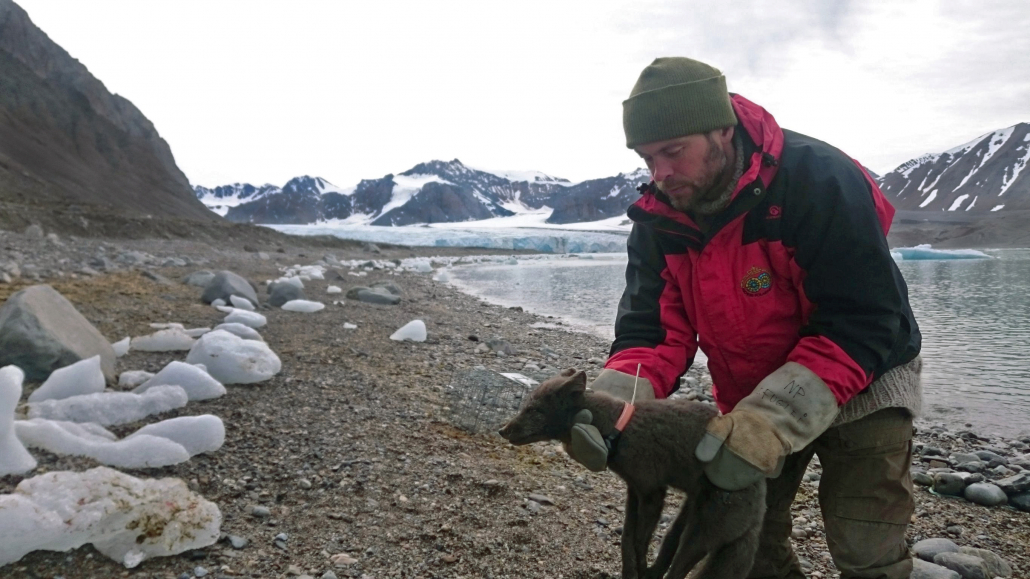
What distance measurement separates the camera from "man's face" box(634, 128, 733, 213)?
210 centimetres

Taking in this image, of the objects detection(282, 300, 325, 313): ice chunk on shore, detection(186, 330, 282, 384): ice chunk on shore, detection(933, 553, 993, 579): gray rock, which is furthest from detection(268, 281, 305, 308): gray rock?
detection(933, 553, 993, 579): gray rock

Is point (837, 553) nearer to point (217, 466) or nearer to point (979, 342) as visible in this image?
point (217, 466)

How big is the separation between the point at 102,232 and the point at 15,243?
12.6 metres

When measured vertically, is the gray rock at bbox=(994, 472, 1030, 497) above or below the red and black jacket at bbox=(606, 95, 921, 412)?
below

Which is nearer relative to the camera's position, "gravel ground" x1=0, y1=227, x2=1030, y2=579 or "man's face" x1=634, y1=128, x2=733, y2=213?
"man's face" x1=634, y1=128, x2=733, y2=213

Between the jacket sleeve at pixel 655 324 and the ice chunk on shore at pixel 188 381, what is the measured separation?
9.52 ft

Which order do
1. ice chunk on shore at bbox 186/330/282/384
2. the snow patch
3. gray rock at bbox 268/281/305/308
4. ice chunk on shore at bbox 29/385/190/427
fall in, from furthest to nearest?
1. the snow patch
2. gray rock at bbox 268/281/305/308
3. ice chunk on shore at bbox 186/330/282/384
4. ice chunk on shore at bbox 29/385/190/427

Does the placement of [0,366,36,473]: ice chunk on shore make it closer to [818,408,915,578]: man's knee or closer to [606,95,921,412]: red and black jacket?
[606,95,921,412]: red and black jacket

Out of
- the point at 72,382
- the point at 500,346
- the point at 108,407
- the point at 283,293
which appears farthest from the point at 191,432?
the point at 283,293

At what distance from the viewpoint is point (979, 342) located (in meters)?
9.09

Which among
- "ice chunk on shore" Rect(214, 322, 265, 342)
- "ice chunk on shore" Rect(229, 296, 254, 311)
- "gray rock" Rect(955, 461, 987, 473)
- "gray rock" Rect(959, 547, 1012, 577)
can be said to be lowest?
"gray rock" Rect(955, 461, 987, 473)

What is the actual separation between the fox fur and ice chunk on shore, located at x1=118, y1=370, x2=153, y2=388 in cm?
356

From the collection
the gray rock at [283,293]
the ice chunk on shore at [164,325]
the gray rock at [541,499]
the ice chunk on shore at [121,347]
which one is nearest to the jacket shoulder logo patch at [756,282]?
the gray rock at [541,499]

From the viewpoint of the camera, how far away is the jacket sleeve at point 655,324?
235cm
